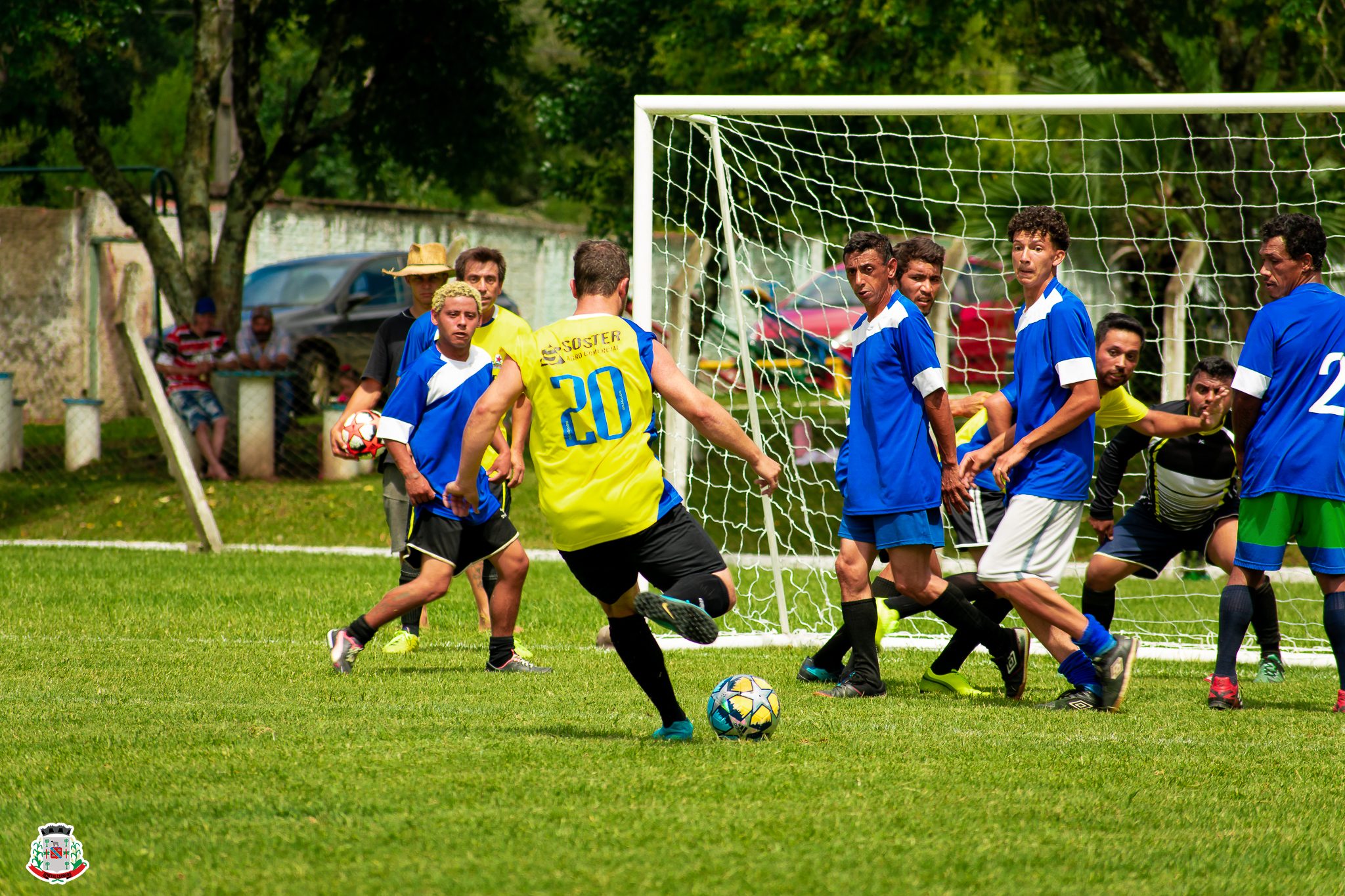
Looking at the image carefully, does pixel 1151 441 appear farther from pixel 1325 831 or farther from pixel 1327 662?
pixel 1325 831

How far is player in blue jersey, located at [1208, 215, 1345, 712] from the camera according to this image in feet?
20.2

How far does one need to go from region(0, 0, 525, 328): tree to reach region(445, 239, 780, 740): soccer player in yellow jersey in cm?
1058

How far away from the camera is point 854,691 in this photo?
21.4 ft

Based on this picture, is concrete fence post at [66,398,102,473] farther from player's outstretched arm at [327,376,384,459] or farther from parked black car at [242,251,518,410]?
player's outstretched arm at [327,376,384,459]

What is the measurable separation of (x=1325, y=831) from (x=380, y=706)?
3.56 metres

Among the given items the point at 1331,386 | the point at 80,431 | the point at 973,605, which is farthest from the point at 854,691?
the point at 80,431

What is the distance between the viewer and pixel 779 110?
798 centimetres

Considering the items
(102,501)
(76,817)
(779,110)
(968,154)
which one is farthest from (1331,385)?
(968,154)

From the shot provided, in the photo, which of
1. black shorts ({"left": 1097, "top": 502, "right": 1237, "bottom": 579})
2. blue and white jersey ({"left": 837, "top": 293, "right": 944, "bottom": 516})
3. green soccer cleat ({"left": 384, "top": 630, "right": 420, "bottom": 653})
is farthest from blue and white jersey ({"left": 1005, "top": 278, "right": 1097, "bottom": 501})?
green soccer cleat ({"left": 384, "top": 630, "right": 420, "bottom": 653})

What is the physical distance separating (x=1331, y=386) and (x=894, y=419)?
6.22 ft

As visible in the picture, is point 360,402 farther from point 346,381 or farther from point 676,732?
point 346,381

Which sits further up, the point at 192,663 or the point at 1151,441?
the point at 1151,441

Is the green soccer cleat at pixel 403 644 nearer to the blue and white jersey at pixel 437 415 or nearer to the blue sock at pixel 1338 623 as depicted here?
the blue and white jersey at pixel 437 415

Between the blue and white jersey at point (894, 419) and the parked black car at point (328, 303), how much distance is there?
13.7m
